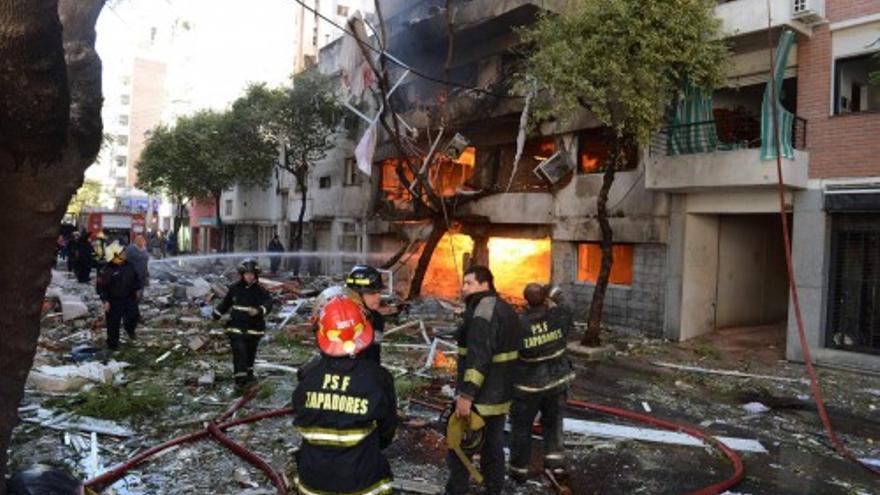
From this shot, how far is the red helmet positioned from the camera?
3.29 m

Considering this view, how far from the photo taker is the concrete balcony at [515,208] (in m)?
17.6

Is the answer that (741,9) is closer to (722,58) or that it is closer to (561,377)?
(722,58)

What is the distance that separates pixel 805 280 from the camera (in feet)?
39.2

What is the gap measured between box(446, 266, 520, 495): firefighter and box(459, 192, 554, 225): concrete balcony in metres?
12.4

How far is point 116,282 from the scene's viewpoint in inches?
429

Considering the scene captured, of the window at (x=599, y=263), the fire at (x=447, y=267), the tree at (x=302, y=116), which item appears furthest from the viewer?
the tree at (x=302, y=116)

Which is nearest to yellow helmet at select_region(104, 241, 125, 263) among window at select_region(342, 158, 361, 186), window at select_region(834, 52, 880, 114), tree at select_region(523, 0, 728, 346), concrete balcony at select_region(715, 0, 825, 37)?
tree at select_region(523, 0, 728, 346)

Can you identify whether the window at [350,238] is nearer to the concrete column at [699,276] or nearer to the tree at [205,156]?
the tree at [205,156]

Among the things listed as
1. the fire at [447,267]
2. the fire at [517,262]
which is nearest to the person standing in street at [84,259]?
the fire at [447,267]

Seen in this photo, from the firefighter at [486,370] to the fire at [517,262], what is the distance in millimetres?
13272

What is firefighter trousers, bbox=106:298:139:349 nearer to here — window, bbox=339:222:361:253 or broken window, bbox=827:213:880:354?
broken window, bbox=827:213:880:354

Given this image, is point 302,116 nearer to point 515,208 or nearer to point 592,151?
point 515,208

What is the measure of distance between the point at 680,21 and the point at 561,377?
792 centimetres

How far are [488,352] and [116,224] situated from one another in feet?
123
